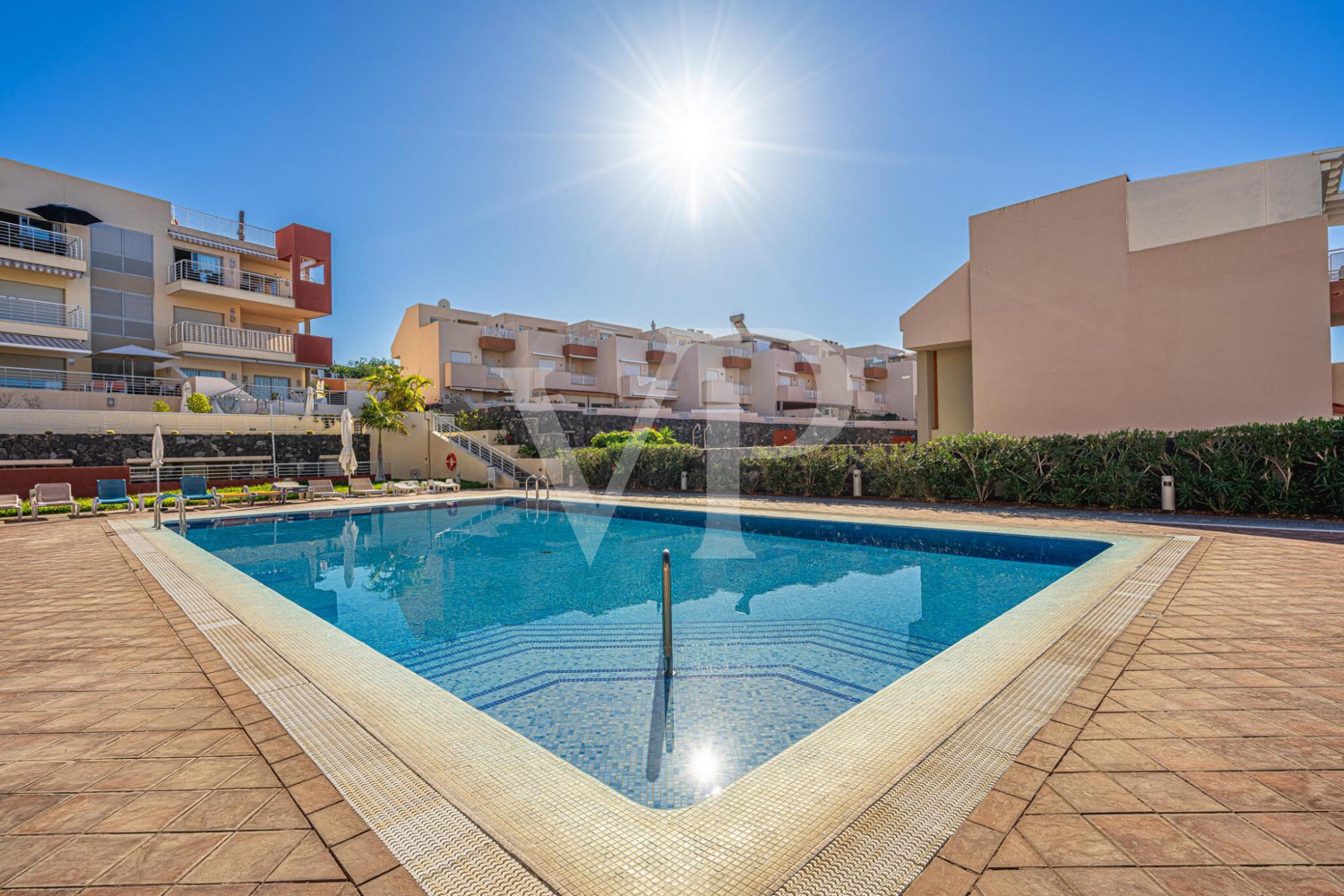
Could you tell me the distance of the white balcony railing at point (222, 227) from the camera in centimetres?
2648

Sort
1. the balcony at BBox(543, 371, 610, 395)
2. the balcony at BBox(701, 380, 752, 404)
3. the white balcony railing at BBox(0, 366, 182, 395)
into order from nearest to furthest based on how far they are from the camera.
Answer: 1. the white balcony railing at BBox(0, 366, 182, 395)
2. the balcony at BBox(543, 371, 610, 395)
3. the balcony at BBox(701, 380, 752, 404)

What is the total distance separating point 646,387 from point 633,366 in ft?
5.15

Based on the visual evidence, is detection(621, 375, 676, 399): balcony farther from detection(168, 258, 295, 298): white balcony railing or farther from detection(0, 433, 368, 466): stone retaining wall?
detection(168, 258, 295, 298): white balcony railing

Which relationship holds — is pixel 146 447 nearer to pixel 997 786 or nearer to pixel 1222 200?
pixel 997 786

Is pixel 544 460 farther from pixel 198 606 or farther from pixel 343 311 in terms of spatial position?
pixel 198 606

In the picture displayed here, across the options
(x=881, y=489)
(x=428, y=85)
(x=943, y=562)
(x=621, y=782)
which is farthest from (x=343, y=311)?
(x=621, y=782)

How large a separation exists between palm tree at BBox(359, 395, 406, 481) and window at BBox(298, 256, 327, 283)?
376 inches

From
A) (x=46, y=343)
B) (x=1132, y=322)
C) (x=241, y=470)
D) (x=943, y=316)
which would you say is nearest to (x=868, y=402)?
(x=943, y=316)

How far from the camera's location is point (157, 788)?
8.83 feet

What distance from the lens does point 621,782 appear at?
11.1ft

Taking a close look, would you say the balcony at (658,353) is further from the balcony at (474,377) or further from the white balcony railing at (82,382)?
the white balcony railing at (82,382)

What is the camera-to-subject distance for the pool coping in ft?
7.18

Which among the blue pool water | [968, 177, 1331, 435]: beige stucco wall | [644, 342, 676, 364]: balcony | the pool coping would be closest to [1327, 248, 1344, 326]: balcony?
[968, 177, 1331, 435]: beige stucco wall

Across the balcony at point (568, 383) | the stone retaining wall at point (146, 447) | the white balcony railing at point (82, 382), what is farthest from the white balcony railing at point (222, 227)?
the balcony at point (568, 383)
